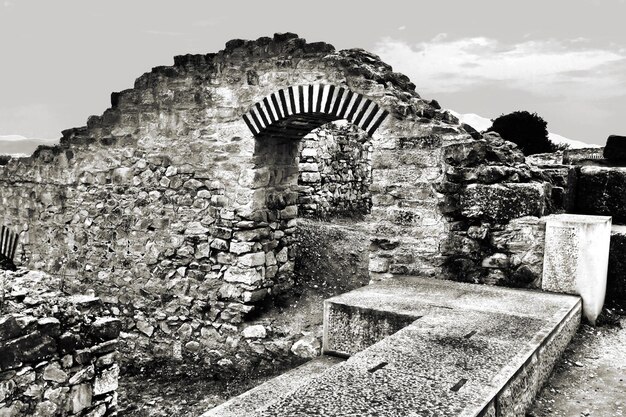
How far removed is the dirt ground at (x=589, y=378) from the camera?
2586 mm

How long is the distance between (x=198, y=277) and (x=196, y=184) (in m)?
1.01

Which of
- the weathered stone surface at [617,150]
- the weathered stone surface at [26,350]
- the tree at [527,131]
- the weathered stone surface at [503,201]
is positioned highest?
the tree at [527,131]

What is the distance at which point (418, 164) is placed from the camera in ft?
16.6

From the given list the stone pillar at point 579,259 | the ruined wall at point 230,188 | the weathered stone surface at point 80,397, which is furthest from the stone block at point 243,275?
the stone pillar at point 579,259

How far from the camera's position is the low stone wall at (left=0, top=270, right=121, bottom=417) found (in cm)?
312

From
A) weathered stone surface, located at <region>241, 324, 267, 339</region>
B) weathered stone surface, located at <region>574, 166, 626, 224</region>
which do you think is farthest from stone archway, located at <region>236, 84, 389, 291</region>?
weathered stone surface, located at <region>574, 166, 626, 224</region>

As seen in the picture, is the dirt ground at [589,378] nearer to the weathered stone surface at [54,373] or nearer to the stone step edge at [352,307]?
the stone step edge at [352,307]

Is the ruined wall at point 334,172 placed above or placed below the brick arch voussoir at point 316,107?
below

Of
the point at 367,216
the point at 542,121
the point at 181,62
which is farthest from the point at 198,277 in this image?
the point at 542,121

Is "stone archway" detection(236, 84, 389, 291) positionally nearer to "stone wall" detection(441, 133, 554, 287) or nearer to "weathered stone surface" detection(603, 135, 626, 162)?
"stone wall" detection(441, 133, 554, 287)

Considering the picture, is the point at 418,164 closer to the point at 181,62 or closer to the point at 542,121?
the point at 181,62

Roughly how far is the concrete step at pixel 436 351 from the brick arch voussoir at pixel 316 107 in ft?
6.26

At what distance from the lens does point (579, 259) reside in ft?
12.4

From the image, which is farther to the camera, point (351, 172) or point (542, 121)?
point (542, 121)
